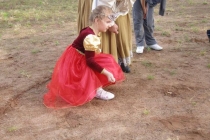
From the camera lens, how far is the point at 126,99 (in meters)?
3.94

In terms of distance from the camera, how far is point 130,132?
3209 millimetres

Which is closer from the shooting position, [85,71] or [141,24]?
[85,71]

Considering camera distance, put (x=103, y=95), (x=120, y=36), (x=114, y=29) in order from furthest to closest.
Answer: (x=120, y=36), (x=114, y=29), (x=103, y=95)

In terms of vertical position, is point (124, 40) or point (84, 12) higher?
point (84, 12)

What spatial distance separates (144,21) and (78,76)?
2.19m

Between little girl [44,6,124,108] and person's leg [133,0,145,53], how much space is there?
1.70m

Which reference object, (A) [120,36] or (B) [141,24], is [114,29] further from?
(B) [141,24]

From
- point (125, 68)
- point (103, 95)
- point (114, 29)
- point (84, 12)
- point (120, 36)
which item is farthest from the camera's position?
point (125, 68)

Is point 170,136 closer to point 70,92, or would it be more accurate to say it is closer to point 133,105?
point 133,105

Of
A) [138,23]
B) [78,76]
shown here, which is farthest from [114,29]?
[138,23]

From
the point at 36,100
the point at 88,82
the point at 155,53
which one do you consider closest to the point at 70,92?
the point at 88,82

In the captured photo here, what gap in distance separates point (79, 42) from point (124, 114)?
89cm

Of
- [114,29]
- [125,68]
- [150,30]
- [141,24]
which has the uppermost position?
[114,29]

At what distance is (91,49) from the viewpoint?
11.7 feet
